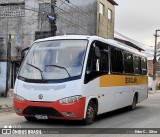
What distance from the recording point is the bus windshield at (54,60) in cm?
1134

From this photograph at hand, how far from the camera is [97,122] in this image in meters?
12.7

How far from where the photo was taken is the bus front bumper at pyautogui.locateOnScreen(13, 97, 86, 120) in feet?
35.6

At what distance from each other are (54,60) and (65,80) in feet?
2.92

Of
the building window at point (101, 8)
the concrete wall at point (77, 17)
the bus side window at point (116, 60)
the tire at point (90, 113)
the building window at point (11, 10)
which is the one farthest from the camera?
the building window at point (11, 10)

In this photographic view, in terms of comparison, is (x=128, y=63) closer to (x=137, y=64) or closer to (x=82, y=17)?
(x=137, y=64)

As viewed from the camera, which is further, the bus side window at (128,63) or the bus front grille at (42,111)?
the bus side window at (128,63)

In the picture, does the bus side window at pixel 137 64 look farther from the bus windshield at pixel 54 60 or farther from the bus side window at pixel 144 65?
the bus windshield at pixel 54 60

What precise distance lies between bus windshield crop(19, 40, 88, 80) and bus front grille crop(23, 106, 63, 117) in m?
0.90

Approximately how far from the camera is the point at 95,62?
12.0 m

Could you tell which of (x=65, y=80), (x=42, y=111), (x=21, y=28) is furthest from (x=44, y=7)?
(x=42, y=111)

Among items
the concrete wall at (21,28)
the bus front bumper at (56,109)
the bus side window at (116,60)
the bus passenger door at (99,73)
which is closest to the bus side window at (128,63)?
the bus side window at (116,60)

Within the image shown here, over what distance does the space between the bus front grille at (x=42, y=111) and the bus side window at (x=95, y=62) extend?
4.43 feet

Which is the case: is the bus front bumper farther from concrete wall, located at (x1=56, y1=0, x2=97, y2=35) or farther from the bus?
concrete wall, located at (x1=56, y1=0, x2=97, y2=35)

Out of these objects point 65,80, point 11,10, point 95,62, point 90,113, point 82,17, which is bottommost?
point 90,113
